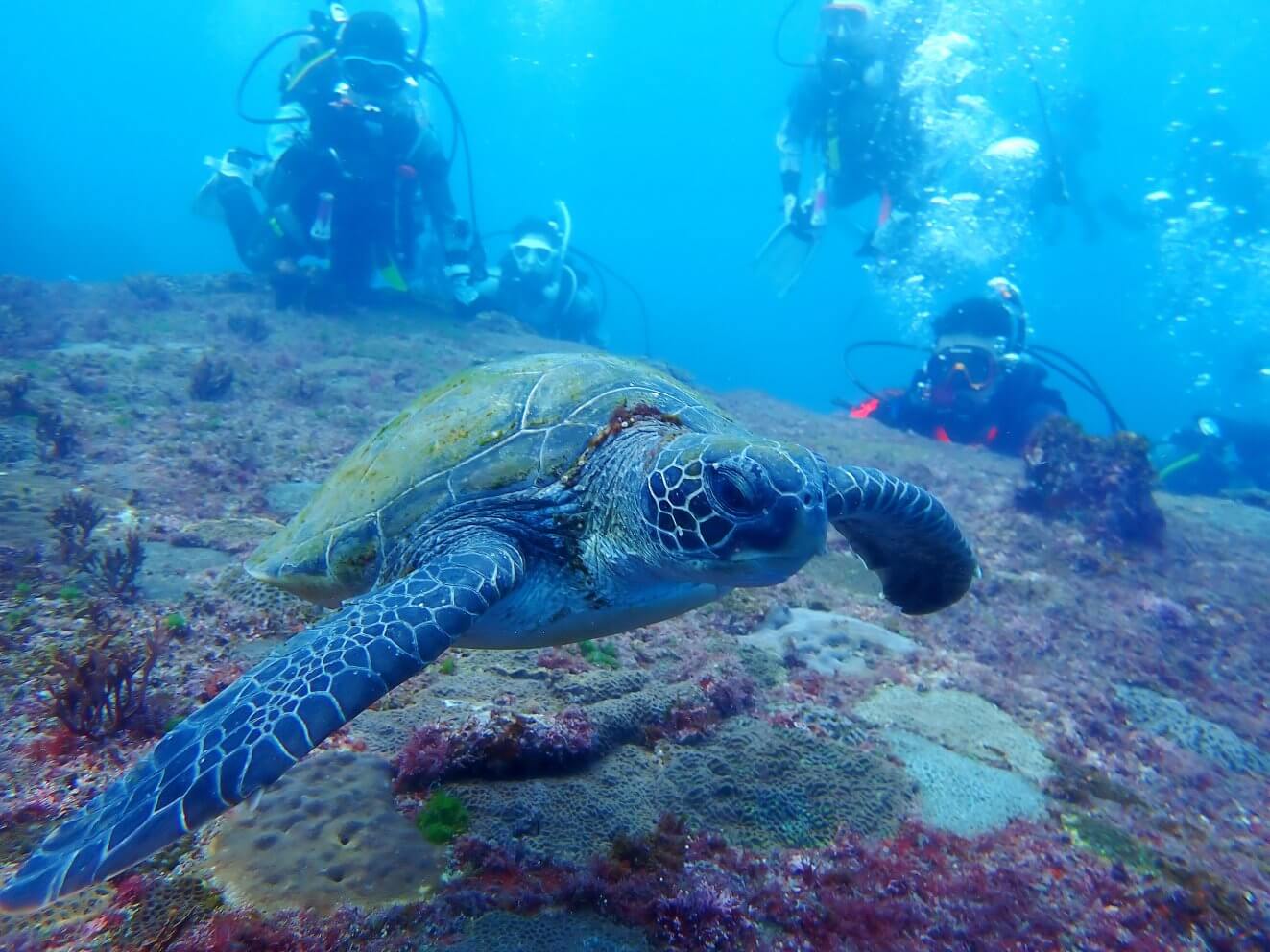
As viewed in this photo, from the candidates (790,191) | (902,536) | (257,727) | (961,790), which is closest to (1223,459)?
(790,191)

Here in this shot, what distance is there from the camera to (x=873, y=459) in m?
8.53

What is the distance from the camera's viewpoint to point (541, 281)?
1590 cm

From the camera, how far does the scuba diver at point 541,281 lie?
15.8 meters

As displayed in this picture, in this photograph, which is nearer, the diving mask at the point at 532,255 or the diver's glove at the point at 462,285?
the diver's glove at the point at 462,285

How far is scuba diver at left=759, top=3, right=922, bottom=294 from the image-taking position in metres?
14.1

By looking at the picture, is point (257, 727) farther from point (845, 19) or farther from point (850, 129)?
point (845, 19)

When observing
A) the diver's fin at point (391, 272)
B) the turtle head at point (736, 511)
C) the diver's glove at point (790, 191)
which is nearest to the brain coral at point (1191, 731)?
the turtle head at point (736, 511)

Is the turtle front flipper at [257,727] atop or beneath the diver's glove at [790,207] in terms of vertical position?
beneath

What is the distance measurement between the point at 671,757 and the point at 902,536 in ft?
→ 5.67

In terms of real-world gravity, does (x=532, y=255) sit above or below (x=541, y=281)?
above

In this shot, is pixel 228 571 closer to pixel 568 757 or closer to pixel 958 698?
pixel 568 757

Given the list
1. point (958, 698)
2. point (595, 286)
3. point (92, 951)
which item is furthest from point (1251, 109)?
point (92, 951)

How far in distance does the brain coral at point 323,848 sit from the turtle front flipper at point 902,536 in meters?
2.22

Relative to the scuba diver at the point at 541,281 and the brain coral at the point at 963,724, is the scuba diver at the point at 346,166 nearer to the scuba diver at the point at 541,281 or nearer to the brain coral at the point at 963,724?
the scuba diver at the point at 541,281
